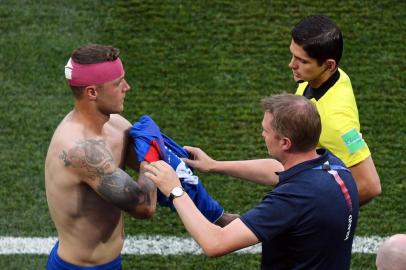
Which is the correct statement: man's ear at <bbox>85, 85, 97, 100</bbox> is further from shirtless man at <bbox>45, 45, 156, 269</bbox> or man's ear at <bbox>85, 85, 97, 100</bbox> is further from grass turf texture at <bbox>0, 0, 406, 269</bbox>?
grass turf texture at <bbox>0, 0, 406, 269</bbox>

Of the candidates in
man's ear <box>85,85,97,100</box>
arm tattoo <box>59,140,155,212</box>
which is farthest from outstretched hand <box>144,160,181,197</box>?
man's ear <box>85,85,97,100</box>

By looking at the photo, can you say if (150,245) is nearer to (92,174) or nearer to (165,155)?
(165,155)

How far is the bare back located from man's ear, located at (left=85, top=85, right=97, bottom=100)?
6.1 inches

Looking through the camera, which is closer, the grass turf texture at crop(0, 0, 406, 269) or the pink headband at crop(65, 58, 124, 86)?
the pink headband at crop(65, 58, 124, 86)

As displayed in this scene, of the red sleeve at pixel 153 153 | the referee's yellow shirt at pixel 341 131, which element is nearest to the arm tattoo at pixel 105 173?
the red sleeve at pixel 153 153

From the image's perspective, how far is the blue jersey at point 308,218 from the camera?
3881 mm

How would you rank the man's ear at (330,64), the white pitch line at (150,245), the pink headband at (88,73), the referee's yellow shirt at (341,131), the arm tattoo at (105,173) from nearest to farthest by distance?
1. the arm tattoo at (105,173)
2. the pink headband at (88,73)
3. the referee's yellow shirt at (341,131)
4. the man's ear at (330,64)
5. the white pitch line at (150,245)

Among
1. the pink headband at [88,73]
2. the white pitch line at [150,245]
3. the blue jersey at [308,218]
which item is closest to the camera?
the blue jersey at [308,218]

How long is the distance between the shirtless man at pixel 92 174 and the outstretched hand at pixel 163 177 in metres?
0.36

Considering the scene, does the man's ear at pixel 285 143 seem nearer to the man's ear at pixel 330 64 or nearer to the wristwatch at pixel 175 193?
the wristwatch at pixel 175 193

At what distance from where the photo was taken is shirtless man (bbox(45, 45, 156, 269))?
14.8ft

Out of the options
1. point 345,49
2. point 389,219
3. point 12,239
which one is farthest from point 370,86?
point 12,239

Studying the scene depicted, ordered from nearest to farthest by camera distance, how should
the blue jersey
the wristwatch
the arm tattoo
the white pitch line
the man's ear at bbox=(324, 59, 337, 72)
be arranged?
1. the blue jersey
2. the wristwatch
3. the arm tattoo
4. the man's ear at bbox=(324, 59, 337, 72)
5. the white pitch line

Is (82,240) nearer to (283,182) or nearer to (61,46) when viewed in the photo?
(283,182)
